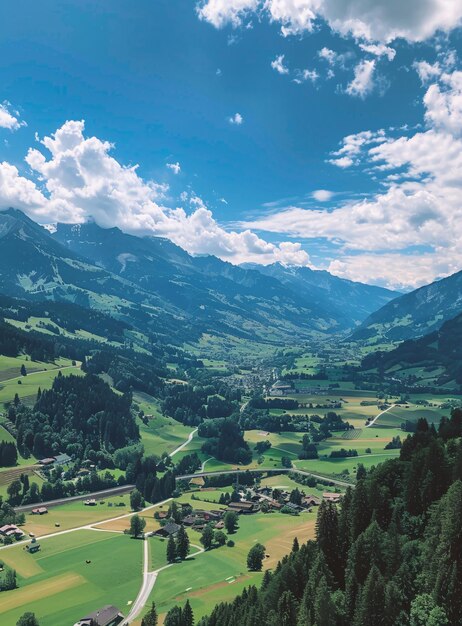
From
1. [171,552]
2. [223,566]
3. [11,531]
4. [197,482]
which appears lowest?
[223,566]

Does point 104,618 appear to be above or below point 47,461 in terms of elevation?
below

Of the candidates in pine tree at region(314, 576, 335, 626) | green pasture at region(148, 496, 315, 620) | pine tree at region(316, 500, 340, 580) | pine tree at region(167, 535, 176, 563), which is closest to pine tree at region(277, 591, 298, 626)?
pine tree at region(314, 576, 335, 626)

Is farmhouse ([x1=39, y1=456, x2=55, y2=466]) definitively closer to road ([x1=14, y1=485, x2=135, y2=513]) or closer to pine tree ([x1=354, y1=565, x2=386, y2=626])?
road ([x1=14, y1=485, x2=135, y2=513])

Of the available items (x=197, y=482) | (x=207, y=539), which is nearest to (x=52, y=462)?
(x=197, y=482)

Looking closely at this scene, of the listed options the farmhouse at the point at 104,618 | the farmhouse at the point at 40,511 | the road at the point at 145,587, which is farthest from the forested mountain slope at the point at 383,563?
the farmhouse at the point at 40,511

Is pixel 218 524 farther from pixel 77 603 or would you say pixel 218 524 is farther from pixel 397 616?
pixel 397 616

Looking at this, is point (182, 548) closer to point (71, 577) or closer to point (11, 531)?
point (71, 577)

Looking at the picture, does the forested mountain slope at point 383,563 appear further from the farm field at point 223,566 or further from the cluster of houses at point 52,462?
the cluster of houses at point 52,462

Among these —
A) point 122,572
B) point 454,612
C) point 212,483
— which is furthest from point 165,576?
point 212,483
